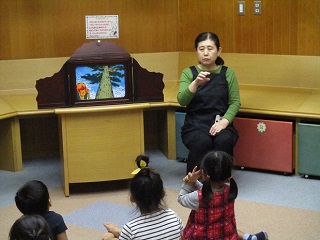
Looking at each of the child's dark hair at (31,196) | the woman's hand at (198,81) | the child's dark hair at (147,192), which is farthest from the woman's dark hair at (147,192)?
the woman's hand at (198,81)

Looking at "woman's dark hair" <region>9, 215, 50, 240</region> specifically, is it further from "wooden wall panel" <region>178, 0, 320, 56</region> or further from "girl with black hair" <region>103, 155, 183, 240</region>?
"wooden wall panel" <region>178, 0, 320, 56</region>

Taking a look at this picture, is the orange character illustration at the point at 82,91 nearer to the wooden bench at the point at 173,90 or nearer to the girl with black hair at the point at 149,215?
the wooden bench at the point at 173,90

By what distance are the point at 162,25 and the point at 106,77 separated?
164 cm

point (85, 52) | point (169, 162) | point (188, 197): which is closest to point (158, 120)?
point (169, 162)

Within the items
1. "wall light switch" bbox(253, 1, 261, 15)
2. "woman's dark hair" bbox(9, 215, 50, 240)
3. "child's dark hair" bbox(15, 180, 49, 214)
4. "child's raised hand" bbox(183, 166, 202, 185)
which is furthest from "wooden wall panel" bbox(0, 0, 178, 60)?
"woman's dark hair" bbox(9, 215, 50, 240)

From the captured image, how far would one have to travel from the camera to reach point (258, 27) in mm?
5793

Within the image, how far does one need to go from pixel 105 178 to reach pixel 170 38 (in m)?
1.87

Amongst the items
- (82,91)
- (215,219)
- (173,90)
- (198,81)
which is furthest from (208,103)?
(215,219)

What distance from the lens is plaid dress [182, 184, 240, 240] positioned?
3.18 m

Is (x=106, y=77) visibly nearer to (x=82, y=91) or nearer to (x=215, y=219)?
(x=82, y=91)

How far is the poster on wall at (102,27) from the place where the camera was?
236 inches

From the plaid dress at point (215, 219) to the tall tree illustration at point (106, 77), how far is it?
5.61 feet

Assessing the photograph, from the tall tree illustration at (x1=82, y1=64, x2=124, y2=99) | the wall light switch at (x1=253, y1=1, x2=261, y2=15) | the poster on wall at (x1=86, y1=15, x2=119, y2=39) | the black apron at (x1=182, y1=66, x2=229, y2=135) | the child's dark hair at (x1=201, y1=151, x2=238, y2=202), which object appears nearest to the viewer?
the child's dark hair at (x1=201, y1=151, x2=238, y2=202)

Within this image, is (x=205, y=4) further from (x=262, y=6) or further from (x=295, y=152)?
(x=295, y=152)
